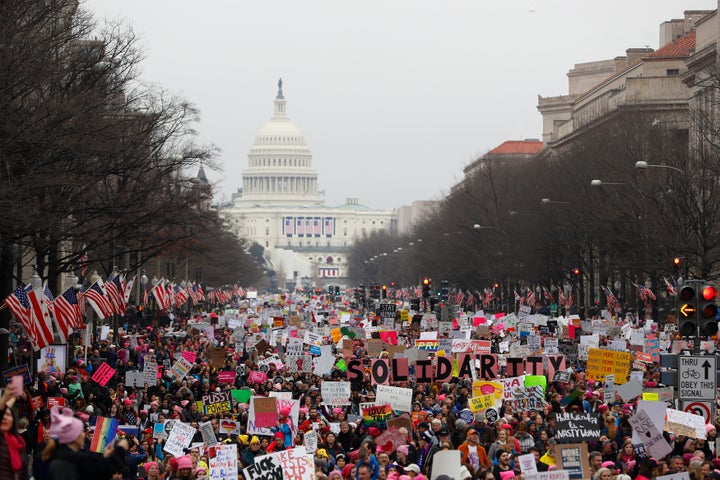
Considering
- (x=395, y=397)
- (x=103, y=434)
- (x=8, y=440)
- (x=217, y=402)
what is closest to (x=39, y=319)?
(x=217, y=402)

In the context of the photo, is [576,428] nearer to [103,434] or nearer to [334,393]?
[103,434]

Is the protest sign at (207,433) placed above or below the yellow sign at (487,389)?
below

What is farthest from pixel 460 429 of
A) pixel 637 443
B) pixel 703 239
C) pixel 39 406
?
pixel 703 239

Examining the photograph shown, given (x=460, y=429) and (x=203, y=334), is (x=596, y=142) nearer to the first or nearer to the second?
(x=203, y=334)

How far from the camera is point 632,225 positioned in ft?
198

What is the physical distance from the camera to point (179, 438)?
20516mm

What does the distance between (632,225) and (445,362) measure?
3317cm

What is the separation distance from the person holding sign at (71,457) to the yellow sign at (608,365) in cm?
1760

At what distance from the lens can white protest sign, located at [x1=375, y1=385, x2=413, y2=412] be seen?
23.5m

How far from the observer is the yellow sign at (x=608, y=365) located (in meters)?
27.9

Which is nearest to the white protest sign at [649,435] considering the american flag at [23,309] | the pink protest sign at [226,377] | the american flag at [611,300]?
the pink protest sign at [226,377]

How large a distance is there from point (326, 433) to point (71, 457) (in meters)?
10.3

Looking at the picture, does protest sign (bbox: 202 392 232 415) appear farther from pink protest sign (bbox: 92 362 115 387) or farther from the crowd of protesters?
pink protest sign (bbox: 92 362 115 387)

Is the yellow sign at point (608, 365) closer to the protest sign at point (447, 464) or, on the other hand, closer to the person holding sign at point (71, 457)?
the protest sign at point (447, 464)
